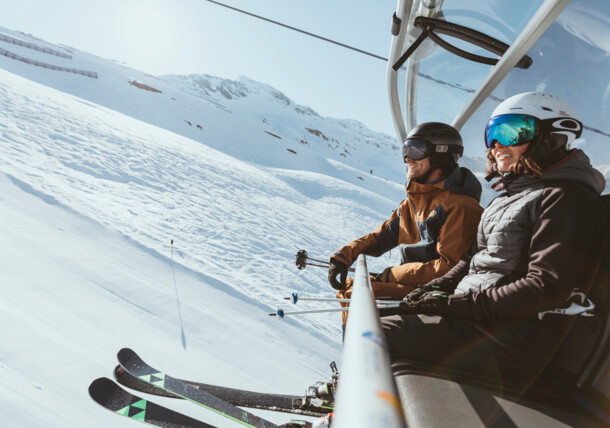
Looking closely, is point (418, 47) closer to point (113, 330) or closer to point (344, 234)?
point (113, 330)

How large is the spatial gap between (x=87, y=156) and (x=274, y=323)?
757 cm

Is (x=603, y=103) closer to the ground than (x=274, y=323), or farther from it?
farther from it

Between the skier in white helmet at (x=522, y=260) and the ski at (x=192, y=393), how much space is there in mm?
1717

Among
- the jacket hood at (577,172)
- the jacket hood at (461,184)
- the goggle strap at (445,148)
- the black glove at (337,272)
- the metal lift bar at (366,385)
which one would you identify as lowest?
the black glove at (337,272)

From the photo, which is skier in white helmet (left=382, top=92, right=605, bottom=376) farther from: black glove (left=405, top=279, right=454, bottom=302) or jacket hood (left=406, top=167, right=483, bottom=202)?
jacket hood (left=406, top=167, right=483, bottom=202)

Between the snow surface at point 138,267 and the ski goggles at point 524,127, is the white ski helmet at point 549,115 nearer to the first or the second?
the ski goggles at point 524,127

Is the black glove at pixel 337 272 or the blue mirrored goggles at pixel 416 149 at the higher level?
the blue mirrored goggles at pixel 416 149

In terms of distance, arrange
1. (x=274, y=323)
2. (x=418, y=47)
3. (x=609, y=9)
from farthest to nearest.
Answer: (x=274, y=323), (x=418, y=47), (x=609, y=9)

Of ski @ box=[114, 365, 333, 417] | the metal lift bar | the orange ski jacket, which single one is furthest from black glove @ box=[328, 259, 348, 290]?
the metal lift bar

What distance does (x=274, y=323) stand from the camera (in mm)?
4180

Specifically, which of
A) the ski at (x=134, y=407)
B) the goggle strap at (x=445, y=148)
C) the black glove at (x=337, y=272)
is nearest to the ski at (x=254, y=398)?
the ski at (x=134, y=407)

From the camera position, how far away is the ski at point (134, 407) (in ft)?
7.64

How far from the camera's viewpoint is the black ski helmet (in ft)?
8.10

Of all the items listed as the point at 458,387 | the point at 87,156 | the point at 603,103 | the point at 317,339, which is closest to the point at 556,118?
the point at 603,103
